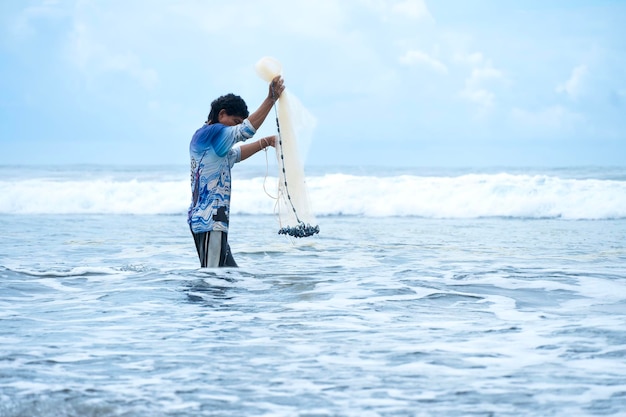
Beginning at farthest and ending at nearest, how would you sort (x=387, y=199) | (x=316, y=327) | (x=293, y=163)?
(x=387, y=199) → (x=293, y=163) → (x=316, y=327)

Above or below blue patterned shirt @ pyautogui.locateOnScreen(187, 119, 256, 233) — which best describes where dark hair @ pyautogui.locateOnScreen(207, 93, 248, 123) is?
above

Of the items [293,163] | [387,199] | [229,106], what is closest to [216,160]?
[229,106]

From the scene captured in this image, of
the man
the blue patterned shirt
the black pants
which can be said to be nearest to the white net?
the man

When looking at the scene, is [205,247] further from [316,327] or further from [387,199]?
[387,199]

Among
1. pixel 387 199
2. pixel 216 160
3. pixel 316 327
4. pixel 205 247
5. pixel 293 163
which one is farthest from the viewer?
pixel 387 199

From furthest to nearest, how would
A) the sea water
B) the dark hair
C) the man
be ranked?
1. the dark hair
2. the man
3. the sea water

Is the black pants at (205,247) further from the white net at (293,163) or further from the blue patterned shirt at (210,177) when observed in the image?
the white net at (293,163)

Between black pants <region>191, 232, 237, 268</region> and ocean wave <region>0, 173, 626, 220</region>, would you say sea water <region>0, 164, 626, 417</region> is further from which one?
ocean wave <region>0, 173, 626, 220</region>

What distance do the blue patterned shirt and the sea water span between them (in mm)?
470

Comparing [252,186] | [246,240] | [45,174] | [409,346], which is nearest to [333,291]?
[409,346]

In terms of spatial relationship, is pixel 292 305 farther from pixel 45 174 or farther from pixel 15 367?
pixel 45 174

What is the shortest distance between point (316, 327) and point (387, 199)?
1725cm

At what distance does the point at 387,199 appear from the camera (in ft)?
74.4

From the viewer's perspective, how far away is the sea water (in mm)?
3908
